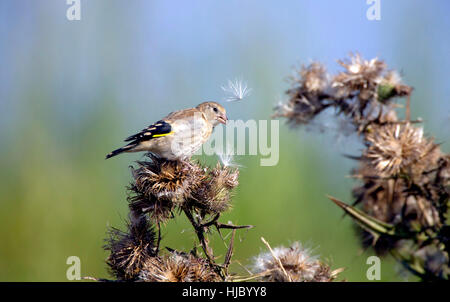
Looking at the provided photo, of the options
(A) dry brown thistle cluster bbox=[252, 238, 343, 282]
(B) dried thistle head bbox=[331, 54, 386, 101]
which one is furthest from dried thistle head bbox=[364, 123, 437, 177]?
(A) dry brown thistle cluster bbox=[252, 238, 343, 282]

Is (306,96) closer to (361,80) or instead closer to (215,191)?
(361,80)

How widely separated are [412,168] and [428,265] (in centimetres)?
59

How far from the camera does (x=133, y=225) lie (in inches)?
99.3

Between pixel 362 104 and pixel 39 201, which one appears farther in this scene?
pixel 39 201

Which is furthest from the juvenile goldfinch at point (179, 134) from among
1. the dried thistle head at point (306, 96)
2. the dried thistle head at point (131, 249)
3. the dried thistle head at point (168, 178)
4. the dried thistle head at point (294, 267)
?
the dried thistle head at point (294, 267)

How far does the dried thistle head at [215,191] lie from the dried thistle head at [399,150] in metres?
0.86

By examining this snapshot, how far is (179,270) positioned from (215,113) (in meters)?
1.82

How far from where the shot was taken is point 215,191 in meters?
2.41

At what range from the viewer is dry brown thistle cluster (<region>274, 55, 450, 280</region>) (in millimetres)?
2383

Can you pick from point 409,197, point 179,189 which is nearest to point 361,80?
point 409,197

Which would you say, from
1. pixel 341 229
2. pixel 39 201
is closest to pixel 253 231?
pixel 341 229

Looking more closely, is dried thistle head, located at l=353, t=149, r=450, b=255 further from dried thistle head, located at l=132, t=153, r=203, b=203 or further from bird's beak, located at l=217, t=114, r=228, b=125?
bird's beak, located at l=217, t=114, r=228, b=125
